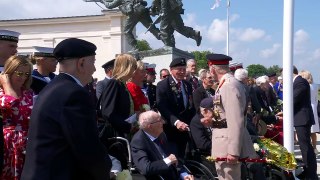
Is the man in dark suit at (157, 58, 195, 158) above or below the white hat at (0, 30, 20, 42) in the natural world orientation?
below

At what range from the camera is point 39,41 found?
23.6m

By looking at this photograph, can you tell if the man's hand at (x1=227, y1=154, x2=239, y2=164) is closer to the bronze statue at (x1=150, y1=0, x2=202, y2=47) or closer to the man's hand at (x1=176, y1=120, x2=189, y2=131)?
the man's hand at (x1=176, y1=120, x2=189, y2=131)

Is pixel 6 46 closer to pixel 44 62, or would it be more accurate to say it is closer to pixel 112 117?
→ pixel 44 62

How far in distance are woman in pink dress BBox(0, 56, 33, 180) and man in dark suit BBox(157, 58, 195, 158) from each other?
2599 millimetres

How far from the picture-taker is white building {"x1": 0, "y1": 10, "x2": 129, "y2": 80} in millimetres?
22141

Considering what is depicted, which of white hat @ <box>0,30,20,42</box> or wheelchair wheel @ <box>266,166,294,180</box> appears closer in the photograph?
white hat @ <box>0,30,20,42</box>

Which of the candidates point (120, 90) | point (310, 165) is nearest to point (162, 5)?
point (310, 165)

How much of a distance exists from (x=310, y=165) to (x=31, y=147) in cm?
541

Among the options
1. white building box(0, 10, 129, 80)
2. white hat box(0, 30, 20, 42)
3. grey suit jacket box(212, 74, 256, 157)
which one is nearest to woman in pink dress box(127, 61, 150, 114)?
grey suit jacket box(212, 74, 256, 157)

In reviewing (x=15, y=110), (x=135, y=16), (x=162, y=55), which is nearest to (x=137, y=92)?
(x=15, y=110)

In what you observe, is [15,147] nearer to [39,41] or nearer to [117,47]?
[117,47]

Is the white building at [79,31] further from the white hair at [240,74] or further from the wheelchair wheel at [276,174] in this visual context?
the wheelchair wheel at [276,174]

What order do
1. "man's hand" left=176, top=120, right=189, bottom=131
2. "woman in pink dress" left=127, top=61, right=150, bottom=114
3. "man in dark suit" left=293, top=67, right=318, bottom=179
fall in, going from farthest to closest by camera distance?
"man in dark suit" left=293, top=67, right=318, bottom=179 < "man's hand" left=176, top=120, right=189, bottom=131 < "woman in pink dress" left=127, top=61, right=150, bottom=114

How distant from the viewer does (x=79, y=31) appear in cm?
2331
